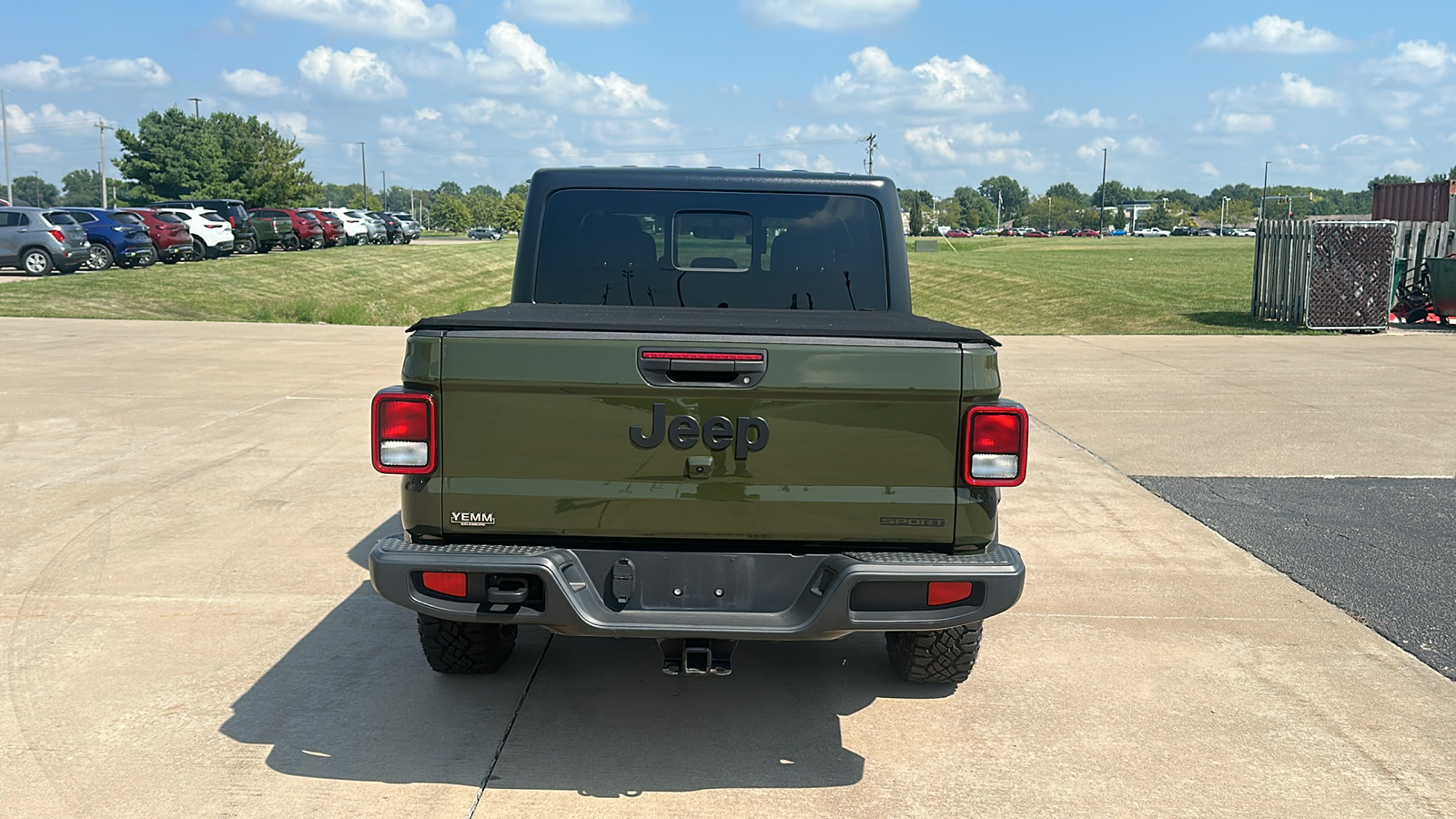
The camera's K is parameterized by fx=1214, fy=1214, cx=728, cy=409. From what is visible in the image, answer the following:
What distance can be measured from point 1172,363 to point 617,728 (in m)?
13.6

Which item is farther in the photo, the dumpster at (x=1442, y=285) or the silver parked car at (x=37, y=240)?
the silver parked car at (x=37, y=240)

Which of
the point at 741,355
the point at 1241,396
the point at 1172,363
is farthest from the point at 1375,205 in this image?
the point at 741,355

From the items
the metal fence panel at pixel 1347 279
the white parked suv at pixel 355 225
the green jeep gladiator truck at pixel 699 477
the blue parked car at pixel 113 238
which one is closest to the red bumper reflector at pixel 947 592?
the green jeep gladiator truck at pixel 699 477

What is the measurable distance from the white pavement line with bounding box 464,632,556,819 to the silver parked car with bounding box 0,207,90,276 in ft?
90.1

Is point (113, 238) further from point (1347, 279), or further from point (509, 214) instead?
point (509, 214)

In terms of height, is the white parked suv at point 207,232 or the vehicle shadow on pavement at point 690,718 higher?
the white parked suv at point 207,232

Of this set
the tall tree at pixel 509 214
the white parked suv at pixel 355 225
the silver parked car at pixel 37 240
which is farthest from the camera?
the tall tree at pixel 509 214

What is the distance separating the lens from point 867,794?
3.90 meters

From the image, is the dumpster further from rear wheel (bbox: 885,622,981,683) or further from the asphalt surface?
rear wheel (bbox: 885,622,981,683)

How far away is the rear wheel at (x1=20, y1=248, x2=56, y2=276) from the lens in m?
28.2

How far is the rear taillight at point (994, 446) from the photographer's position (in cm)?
372

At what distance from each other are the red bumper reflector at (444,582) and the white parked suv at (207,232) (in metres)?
34.0

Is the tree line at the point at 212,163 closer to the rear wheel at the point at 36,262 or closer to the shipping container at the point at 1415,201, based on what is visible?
the rear wheel at the point at 36,262

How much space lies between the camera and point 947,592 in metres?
3.79
